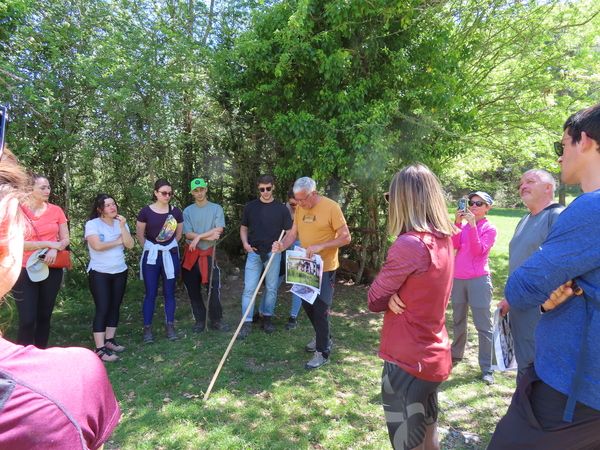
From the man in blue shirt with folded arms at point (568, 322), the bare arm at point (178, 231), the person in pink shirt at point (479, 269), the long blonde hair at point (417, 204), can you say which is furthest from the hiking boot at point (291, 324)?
the man in blue shirt with folded arms at point (568, 322)

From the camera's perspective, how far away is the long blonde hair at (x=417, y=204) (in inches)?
88.1

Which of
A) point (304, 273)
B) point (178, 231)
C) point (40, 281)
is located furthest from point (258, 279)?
point (40, 281)

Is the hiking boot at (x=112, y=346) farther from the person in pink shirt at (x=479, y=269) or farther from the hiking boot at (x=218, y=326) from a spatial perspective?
the person in pink shirt at (x=479, y=269)

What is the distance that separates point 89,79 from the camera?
201 inches

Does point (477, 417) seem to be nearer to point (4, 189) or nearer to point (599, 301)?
point (599, 301)

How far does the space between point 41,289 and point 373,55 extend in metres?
5.19

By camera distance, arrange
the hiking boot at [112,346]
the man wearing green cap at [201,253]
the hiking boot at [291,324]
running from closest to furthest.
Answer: the hiking boot at [112,346] → the man wearing green cap at [201,253] → the hiking boot at [291,324]

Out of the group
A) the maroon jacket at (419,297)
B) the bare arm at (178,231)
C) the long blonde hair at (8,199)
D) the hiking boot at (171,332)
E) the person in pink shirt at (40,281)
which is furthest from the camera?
the bare arm at (178,231)

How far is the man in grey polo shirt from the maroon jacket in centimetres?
126

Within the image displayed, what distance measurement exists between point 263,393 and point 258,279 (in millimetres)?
1938

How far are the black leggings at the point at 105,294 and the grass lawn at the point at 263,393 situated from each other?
19.0 inches

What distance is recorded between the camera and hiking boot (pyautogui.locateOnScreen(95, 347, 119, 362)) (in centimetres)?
456

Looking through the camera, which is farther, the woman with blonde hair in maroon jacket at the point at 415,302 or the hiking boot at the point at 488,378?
the hiking boot at the point at 488,378

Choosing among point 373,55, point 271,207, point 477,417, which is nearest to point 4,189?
point 477,417
